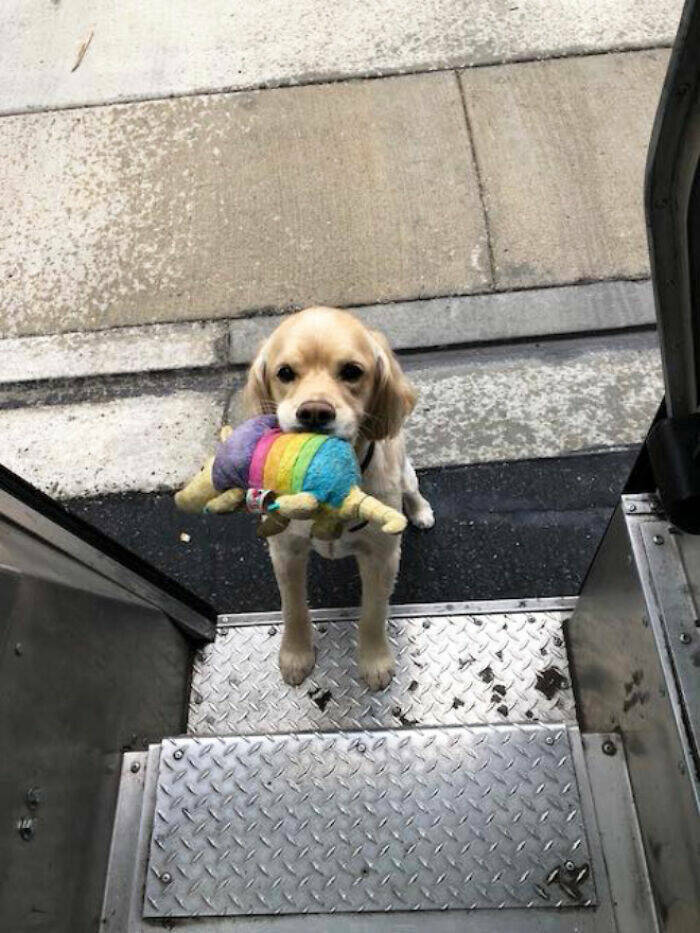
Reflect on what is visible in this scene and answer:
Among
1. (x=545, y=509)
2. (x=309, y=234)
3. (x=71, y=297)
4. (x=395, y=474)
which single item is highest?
(x=309, y=234)

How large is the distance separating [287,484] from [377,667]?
1061 millimetres

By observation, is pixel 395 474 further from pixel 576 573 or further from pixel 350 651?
pixel 576 573

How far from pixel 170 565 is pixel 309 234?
209cm

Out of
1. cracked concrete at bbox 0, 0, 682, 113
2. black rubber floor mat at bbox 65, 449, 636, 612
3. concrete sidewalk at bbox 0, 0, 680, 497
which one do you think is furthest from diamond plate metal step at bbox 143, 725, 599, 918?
cracked concrete at bbox 0, 0, 682, 113

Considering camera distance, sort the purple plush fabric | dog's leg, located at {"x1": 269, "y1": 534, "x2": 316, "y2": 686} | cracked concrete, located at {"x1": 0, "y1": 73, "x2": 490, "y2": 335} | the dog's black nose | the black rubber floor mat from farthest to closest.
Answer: cracked concrete, located at {"x1": 0, "y1": 73, "x2": 490, "y2": 335}
the black rubber floor mat
dog's leg, located at {"x1": 269, "y1": 534, "x2": 316, "y2": 686}
the dog's black nose
the purple plush fabric

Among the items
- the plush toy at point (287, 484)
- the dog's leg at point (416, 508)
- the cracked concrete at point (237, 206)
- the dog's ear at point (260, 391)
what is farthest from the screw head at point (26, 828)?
the cracked concrete at point (237, 206)

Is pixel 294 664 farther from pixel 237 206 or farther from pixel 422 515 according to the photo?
pixel 237 206

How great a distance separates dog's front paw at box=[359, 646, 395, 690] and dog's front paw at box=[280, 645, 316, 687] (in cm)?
20

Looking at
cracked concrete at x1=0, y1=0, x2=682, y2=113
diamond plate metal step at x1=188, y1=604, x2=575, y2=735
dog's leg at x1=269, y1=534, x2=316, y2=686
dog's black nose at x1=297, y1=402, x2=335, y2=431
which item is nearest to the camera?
dog's black nose at x1=297, y1=402, x2=335, y2=431

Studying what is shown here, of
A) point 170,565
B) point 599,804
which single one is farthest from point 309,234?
point 599,804

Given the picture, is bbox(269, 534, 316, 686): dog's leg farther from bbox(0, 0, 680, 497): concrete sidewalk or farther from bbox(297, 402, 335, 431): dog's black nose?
bbox(0, 0, 680, 497): concrete sidewalk

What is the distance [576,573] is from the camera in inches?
110

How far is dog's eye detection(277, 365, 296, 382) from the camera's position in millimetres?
1952

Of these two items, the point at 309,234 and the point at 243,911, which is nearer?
the point at 243,911
